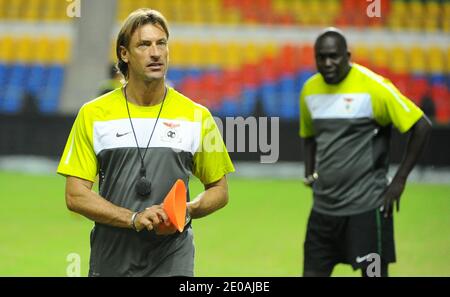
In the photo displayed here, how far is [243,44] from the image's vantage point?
28.9 metres

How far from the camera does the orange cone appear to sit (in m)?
4.79

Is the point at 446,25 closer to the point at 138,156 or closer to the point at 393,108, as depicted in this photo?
the point at 393,108

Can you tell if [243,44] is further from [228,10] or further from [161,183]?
[161,183]

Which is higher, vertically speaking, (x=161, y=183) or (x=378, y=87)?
(x=378, y=87)

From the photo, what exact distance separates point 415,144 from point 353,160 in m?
0.50

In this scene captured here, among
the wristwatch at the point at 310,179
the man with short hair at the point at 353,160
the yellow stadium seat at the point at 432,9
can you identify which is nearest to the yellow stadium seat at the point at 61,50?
the yellow stadium seat at the point at 432,9

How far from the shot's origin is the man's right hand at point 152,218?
190 inches

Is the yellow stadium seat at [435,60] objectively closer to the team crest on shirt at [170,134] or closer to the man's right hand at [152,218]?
the team crest on shirt at [170,134]

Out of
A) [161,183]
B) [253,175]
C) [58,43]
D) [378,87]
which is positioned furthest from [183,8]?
[161,183]

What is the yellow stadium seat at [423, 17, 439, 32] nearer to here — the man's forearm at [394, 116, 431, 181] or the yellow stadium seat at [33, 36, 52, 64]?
the yellow stadium seat at [33, 36, 52, 64]

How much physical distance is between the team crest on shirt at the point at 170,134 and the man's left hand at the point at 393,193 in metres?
2.54

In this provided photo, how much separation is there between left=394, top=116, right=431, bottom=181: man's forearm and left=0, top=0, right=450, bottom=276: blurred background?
3.53m

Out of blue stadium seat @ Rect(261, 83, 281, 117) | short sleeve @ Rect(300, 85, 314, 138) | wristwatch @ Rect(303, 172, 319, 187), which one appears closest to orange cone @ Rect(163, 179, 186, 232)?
wristwatch @ Rect(303, 172, 319, 187)

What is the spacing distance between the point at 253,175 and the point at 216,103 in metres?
6.06
